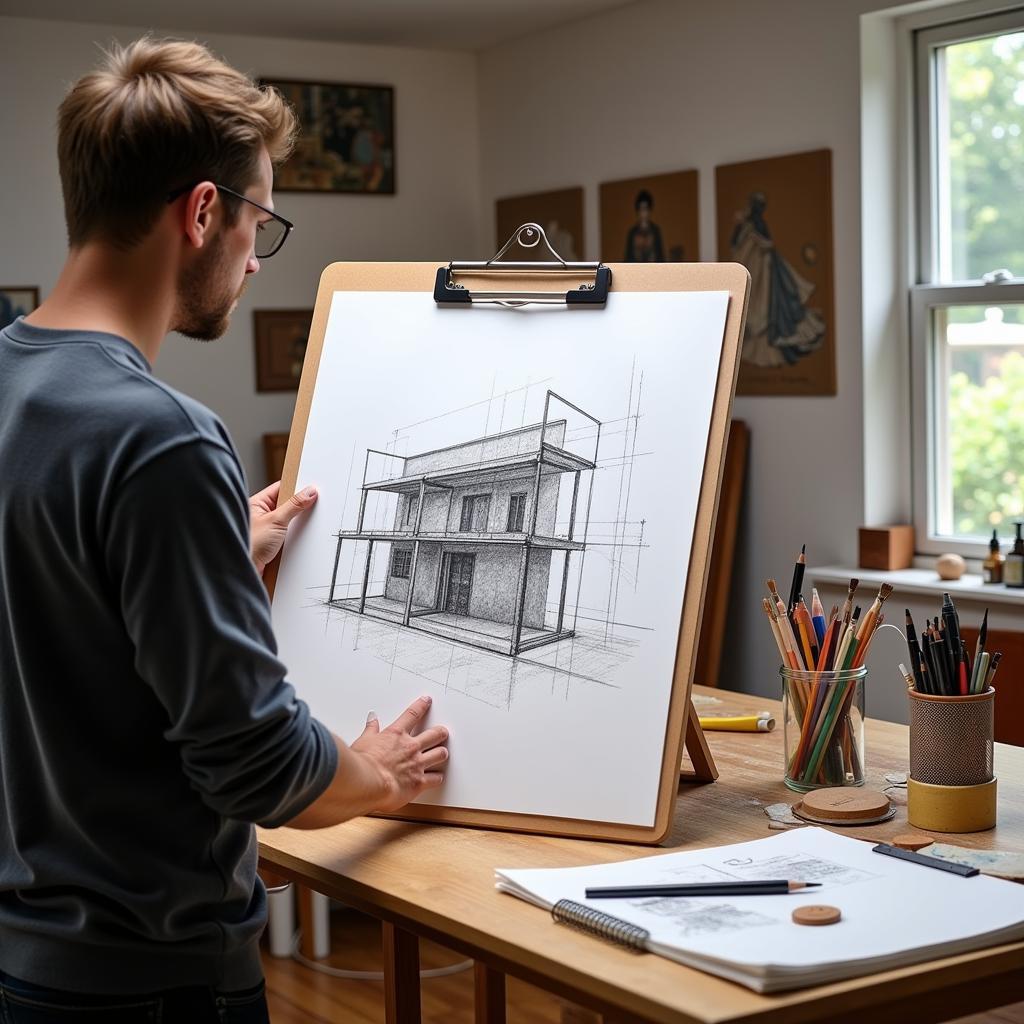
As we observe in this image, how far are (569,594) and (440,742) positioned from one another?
0.72 feet

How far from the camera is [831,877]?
4.14 feet

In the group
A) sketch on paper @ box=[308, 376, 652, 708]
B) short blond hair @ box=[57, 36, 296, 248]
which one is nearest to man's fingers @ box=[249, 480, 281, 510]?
sketch on paper @ box=[308, 376, 652, 708]

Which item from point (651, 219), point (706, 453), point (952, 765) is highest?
point (651, 219)

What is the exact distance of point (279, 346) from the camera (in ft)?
14.9

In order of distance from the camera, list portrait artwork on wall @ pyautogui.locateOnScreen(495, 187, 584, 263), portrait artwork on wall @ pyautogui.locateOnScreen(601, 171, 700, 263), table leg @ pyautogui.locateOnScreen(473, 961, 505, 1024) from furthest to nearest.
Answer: portrait artwork on wall @ pyautogui.locateOnScreen(495, 187, 584, 263) < portrait artwork on wall @ pyautogui.locateOnScreen(601, 171, 700, 263) < table leg @ pyautogui.locateOnScreen(473, 961, 505, 1024)

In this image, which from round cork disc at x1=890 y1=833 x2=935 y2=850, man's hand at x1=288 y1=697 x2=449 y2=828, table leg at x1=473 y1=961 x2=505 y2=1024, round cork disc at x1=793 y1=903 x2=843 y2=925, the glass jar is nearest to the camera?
round cork disc at x1=793 y1=903 x2=843 y2=925

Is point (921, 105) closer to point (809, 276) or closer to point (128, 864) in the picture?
point (809, 276)

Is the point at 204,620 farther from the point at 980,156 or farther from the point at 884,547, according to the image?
the point at 980,156

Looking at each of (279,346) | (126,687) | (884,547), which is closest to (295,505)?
(126,687)

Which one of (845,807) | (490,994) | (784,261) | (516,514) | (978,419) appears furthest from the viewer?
(784,261)

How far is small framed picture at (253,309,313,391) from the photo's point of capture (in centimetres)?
450

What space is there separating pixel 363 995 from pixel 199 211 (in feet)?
9.33

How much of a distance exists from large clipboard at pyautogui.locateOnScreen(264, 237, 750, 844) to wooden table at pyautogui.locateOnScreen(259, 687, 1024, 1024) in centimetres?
2

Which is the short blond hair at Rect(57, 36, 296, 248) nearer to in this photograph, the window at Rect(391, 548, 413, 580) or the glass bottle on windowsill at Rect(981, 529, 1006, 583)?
the window at Rect(391, 548, 413, 580)
